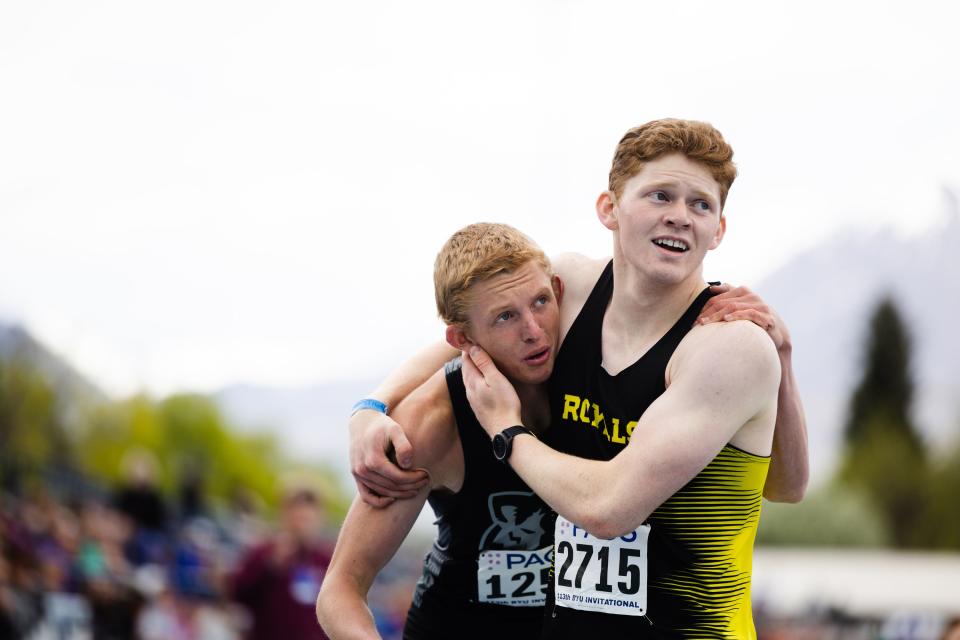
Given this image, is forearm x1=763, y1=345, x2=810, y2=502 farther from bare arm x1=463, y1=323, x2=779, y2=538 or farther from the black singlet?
the black singlet

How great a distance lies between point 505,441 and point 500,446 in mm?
27

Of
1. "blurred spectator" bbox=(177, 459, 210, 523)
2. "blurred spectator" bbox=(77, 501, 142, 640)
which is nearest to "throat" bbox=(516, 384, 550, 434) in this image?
"blurred spectator" bbox=(77, 501, 142, 640)

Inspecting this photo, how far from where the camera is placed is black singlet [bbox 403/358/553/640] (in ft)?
13.1

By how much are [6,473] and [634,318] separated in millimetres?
14405

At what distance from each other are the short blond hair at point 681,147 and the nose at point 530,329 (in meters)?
0.49

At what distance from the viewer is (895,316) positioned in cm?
7806

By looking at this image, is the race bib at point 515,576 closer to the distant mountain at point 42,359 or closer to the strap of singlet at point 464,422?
the strap of singlet at point 464,422

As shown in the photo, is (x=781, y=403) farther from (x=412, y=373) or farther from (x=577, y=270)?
(x=412, y=373)

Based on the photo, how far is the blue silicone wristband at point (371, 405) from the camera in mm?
4223

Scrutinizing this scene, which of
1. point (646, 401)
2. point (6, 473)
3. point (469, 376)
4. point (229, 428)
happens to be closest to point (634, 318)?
point (646, 401)

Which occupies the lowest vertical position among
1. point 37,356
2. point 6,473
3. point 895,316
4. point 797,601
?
point 797,601

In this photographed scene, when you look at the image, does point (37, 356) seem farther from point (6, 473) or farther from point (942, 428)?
point (942, 428)

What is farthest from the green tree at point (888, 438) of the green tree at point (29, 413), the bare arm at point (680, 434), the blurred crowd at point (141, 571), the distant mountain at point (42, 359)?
the bare arm at point (680, 434)

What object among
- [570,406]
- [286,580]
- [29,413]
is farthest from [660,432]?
[29,413]
